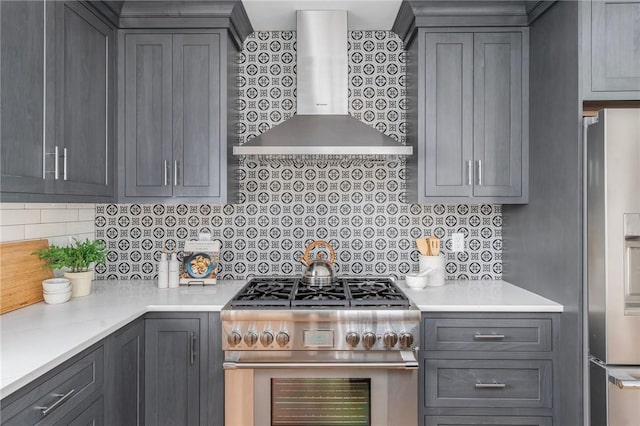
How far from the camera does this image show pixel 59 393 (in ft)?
4.52

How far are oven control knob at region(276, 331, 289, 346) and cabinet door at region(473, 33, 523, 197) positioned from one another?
1.34 meters

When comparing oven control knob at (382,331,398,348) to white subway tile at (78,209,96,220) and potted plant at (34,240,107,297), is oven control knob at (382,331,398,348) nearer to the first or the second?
potted plant at (34,240,107,297)

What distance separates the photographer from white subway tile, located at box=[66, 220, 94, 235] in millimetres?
2439

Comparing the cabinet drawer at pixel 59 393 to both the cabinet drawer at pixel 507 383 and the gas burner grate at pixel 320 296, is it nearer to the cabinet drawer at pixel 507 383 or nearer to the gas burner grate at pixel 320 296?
the gas burner grate at pixel 320 296

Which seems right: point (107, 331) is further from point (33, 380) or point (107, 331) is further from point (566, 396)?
Answer: point (566, 396)

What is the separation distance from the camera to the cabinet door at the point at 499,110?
7.64 feet

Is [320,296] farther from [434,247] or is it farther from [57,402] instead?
[57,402]

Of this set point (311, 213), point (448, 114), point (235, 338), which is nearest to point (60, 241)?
point (235, 338)

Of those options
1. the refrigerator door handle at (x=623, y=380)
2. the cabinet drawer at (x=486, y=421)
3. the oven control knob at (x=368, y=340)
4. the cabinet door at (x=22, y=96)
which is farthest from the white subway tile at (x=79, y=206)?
the refrigerator door handle at (x=623, y=380)

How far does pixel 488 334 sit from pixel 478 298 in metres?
0.21

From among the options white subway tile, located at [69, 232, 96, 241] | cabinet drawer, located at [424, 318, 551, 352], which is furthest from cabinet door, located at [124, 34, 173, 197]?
cabinet drawer, located at [424, 318, 551, 352]

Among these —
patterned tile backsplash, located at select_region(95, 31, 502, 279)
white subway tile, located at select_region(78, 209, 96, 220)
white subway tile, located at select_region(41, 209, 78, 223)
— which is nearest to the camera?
white subway tile, located at select_region(41, 209, 78, 223)

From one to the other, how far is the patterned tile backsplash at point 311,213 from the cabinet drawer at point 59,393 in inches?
44.5

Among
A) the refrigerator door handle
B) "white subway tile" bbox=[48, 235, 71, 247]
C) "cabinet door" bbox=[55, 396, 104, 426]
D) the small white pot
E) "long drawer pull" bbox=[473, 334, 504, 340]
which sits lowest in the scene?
"cabinet door" bbox=[55, 396, 104, 426]
